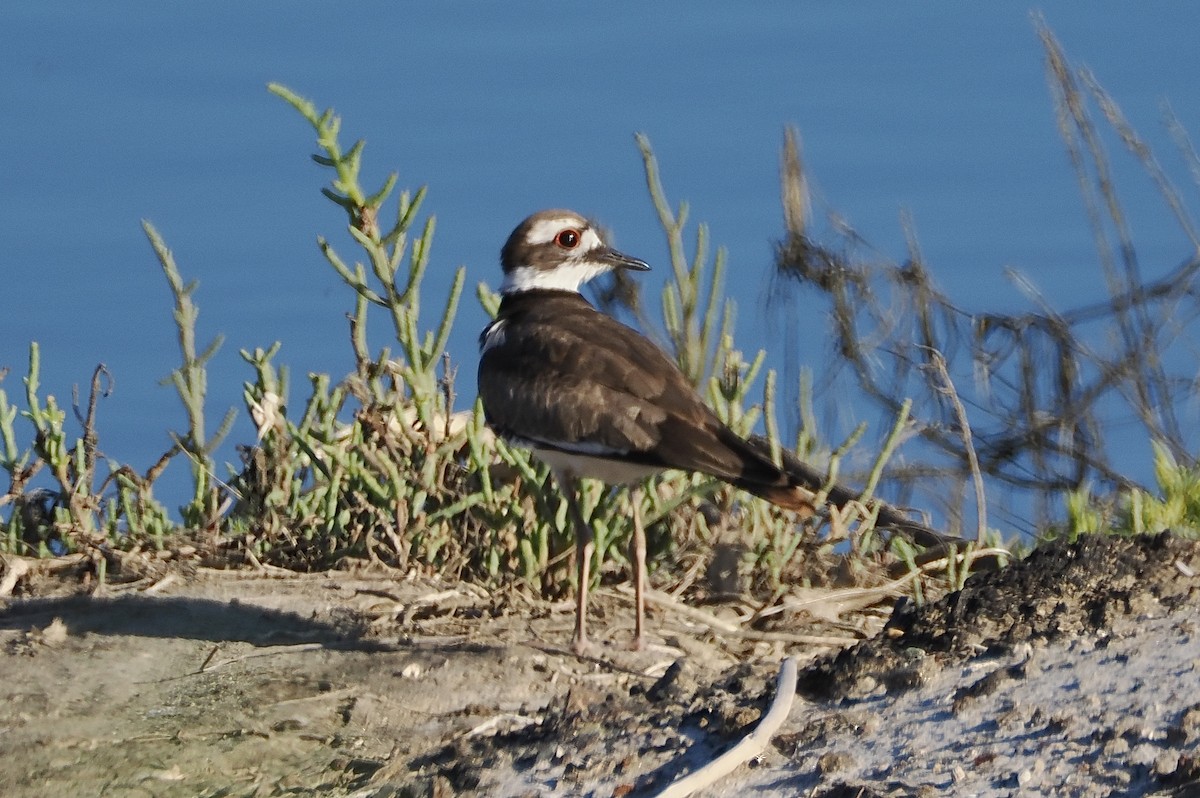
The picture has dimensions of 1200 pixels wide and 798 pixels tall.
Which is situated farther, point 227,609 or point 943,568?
point 943,568

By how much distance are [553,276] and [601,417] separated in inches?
53.3

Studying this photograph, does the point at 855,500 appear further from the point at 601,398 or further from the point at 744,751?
the point at 744,751

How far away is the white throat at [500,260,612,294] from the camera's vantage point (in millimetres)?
7426

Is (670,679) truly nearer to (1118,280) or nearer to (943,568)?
(943,568)

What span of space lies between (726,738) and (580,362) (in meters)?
2.40

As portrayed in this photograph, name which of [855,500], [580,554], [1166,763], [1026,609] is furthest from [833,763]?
[855,500]

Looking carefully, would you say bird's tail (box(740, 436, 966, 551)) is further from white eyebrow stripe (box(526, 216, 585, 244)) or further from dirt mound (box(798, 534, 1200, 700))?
dirt mound (box(798, 534, 1200, 700))

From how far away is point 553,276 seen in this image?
24.4ft

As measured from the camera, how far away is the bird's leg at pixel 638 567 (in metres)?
6.02

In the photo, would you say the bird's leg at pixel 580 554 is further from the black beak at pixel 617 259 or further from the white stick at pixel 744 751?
the white stick at pixel 744 751

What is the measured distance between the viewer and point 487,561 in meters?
6.66

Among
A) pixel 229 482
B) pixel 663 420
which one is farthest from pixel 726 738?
pixel 229 482

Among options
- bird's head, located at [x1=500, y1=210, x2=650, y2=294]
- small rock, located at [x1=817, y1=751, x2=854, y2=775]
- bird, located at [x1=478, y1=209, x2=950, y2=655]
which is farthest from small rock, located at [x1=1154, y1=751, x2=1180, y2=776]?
bird's head, located at [x1=500, y1=210, x2=650, y2=294]

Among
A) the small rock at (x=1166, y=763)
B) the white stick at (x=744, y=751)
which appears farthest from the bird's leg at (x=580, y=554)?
the small rock at (x=1166, y=763)
